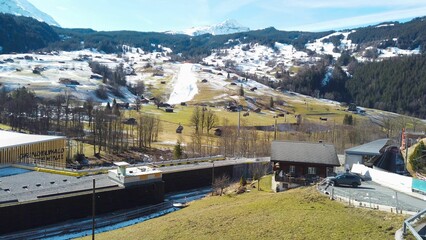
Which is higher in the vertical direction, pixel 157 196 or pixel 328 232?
pixel 328 232

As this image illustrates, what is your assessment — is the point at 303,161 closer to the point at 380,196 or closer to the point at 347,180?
the point at 347,180

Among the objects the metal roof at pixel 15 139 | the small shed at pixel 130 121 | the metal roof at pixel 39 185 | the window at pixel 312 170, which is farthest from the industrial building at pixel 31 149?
the small shed at pixel 130 121

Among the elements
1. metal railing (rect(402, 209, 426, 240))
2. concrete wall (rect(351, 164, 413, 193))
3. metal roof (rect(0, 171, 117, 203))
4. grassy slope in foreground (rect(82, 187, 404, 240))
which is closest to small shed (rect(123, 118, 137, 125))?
metal roof (rect(0, 171, 117, 203))

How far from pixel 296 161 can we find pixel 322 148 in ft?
14.2

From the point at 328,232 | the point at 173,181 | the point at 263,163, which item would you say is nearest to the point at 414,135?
the point at 263,163

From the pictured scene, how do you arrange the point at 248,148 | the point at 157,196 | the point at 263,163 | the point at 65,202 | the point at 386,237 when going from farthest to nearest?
the point at 248,148 → the point at 263,163 → the point at 157,196 → the point at 65,202 → the point at 386,237

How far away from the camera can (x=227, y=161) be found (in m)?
67.2

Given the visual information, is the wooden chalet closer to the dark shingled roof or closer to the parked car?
the dark shingled roof

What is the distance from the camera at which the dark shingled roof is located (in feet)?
143

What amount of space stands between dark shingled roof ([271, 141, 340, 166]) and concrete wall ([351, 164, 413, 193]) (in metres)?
5.42

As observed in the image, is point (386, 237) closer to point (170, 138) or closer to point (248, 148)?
point (248, 148)

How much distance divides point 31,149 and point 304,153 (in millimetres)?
37995

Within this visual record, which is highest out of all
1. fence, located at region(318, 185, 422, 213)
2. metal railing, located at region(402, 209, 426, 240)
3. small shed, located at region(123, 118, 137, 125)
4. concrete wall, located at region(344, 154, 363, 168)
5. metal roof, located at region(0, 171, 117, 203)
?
metal railing, located at region(402, 209, 426, 240)

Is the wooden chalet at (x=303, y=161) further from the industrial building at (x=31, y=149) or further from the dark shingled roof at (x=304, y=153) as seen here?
the industrial building at (x=31, y=149)
